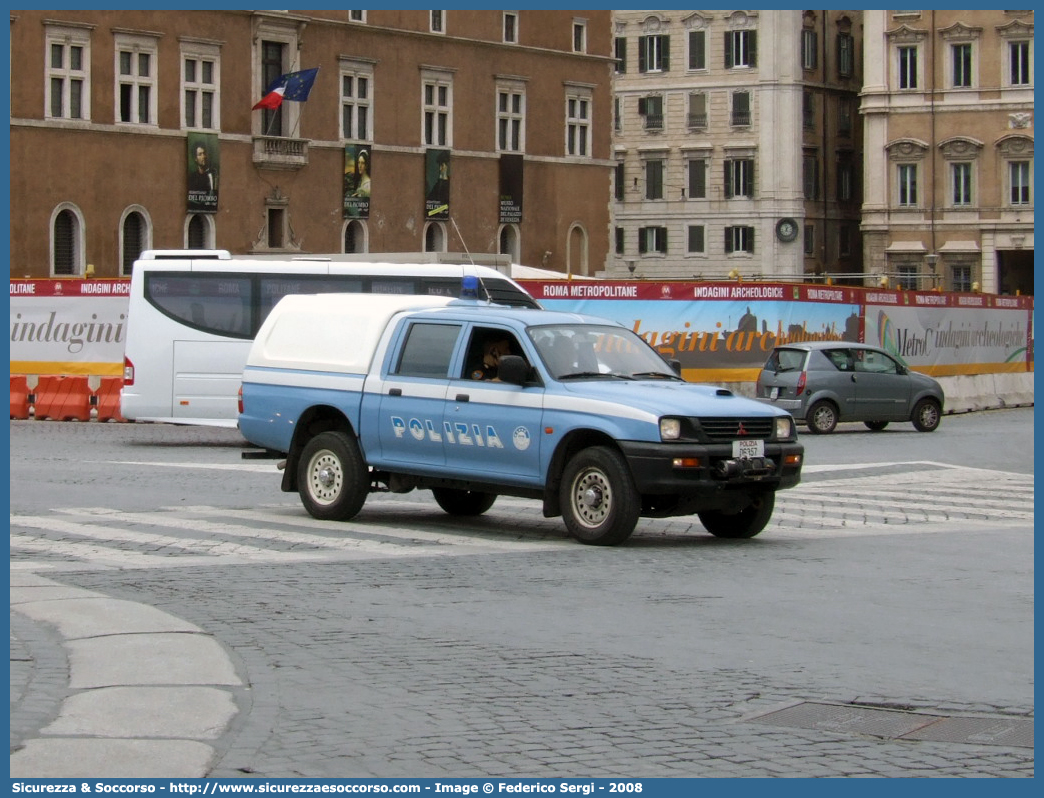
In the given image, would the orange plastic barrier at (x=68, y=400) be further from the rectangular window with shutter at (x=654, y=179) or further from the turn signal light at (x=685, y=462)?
the rectangular window with shutter at (x=654, y=179)

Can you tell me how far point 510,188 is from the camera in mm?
68125

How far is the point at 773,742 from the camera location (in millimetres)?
7758

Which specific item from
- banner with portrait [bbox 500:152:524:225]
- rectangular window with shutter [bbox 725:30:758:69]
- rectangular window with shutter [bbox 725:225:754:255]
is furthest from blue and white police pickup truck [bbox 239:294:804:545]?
rectangular window with shutter [bbox 725:30:758:69]

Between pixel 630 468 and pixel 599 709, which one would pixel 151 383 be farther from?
pixel 599 709

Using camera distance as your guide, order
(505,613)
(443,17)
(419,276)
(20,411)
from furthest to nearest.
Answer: (443,17), (20,411), (419,276), (505,613)

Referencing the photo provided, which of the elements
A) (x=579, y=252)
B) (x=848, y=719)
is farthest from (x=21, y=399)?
(x=579, y=252)

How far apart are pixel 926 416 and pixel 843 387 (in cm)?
238

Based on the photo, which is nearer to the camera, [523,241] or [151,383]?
[151,383]

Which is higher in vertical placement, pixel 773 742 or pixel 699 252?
pixel 699 252

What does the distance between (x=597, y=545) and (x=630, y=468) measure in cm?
73

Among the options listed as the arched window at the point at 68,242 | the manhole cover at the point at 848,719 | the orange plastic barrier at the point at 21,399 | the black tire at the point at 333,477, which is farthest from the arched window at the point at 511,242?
the manhole cover at the point at 848,719

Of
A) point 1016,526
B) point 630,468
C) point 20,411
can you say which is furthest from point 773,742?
point 20,411

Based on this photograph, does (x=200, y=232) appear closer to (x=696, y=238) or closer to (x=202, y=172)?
(x=202, y=172)

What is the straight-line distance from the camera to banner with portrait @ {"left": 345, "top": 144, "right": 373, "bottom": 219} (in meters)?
63.2
